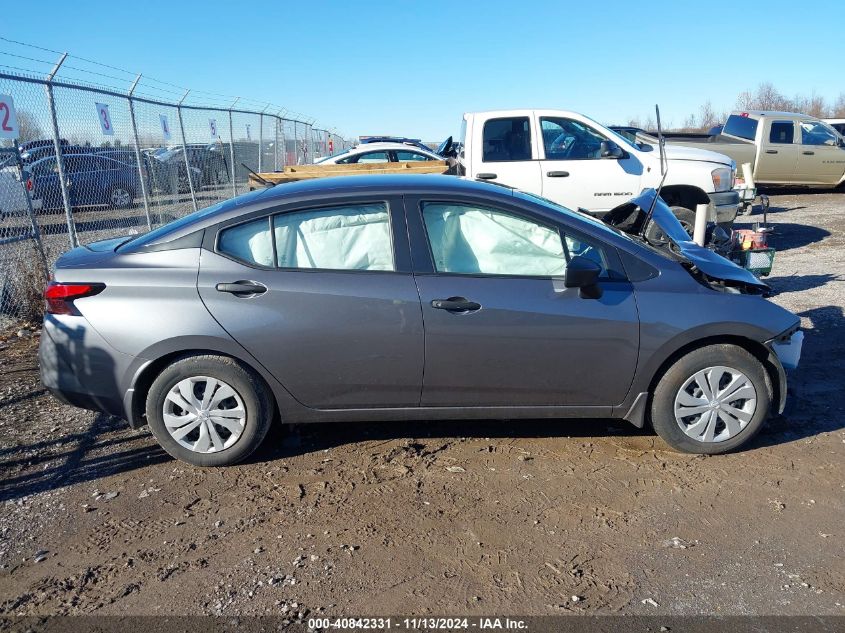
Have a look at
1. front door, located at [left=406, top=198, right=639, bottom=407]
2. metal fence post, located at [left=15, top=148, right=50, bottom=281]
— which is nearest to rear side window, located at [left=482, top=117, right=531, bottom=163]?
metal fence post, located at [left=15, top=148, right=50, bottom=281]

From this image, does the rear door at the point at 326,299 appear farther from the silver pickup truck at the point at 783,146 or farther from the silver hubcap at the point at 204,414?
the silver pickup truck at the point at 783,146

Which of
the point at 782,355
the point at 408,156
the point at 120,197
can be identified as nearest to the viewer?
the point at 782,355

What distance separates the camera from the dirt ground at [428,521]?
2918 mm

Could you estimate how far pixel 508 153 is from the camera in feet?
31.4

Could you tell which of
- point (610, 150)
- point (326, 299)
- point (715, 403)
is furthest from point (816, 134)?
point (326, 299)

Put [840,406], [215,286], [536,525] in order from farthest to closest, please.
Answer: [840,406]
[215,286]
[536,525]

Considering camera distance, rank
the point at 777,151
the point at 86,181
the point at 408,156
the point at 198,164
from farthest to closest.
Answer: the point at 777,151, the point at 408,156, the point at 198,164, the point at 86,181

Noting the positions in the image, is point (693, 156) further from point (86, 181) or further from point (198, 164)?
point (198, 164)

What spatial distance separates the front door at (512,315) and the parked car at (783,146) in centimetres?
1441

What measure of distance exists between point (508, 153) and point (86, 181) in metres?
5.84

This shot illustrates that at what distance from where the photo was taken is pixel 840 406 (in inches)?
187

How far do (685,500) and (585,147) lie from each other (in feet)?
22.3

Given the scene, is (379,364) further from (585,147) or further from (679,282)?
(585,147)

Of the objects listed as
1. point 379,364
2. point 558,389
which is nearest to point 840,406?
point 558,389
